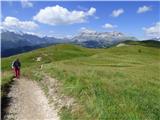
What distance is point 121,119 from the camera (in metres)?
16.0

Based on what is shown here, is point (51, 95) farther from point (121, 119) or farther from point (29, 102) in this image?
point (121, 119)

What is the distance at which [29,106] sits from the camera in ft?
71.8

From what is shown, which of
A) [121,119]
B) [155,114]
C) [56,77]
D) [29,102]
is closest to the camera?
[121,119]

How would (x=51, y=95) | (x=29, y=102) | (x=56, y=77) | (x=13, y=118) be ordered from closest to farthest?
(x=13, y=118), (x=29, y=102), (x=51, y=95), (x=56, y=77)

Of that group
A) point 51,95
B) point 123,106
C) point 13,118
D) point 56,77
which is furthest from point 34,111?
point 56,77

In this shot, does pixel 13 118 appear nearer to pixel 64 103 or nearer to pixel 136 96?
pixel 64 103

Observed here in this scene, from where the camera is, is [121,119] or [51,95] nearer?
[121,119]

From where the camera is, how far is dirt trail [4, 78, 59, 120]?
19438 millimetres

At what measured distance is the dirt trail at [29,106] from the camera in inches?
765

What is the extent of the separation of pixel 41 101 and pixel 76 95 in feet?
11.0

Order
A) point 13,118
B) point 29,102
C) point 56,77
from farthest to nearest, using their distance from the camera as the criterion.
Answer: point 56,77 < point 29,102 < point 13,118

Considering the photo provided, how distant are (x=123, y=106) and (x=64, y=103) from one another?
4.88 meters

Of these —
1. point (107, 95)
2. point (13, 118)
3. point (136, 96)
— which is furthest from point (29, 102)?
point (136, 96)

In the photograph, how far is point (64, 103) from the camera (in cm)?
2125
